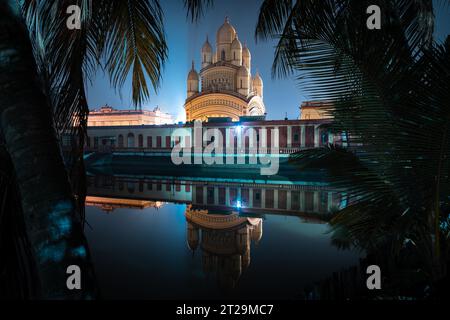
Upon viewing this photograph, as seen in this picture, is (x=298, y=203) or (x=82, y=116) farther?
(x=298, y=203)

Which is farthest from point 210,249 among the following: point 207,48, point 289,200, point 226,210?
point 207,48

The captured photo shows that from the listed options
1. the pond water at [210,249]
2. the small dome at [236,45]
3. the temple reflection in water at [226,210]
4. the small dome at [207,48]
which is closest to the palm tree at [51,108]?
the pond water at [210,249]

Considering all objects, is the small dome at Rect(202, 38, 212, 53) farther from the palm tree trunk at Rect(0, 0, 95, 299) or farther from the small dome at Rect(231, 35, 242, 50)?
the palm tree trunk at Rect(0, 0, 95, 299)

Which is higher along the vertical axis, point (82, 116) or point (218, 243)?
point (82, 116)

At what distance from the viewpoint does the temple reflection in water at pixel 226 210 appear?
14.7 feet

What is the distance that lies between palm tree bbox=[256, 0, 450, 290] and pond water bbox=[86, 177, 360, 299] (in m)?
0.51

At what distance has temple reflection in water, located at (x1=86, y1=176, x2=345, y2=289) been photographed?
4486mm

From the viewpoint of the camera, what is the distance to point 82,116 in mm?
2137

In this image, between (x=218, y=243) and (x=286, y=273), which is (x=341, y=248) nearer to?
(x=286, y=273)

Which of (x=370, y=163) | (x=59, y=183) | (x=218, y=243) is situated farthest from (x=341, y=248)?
(x=59, y=183)
